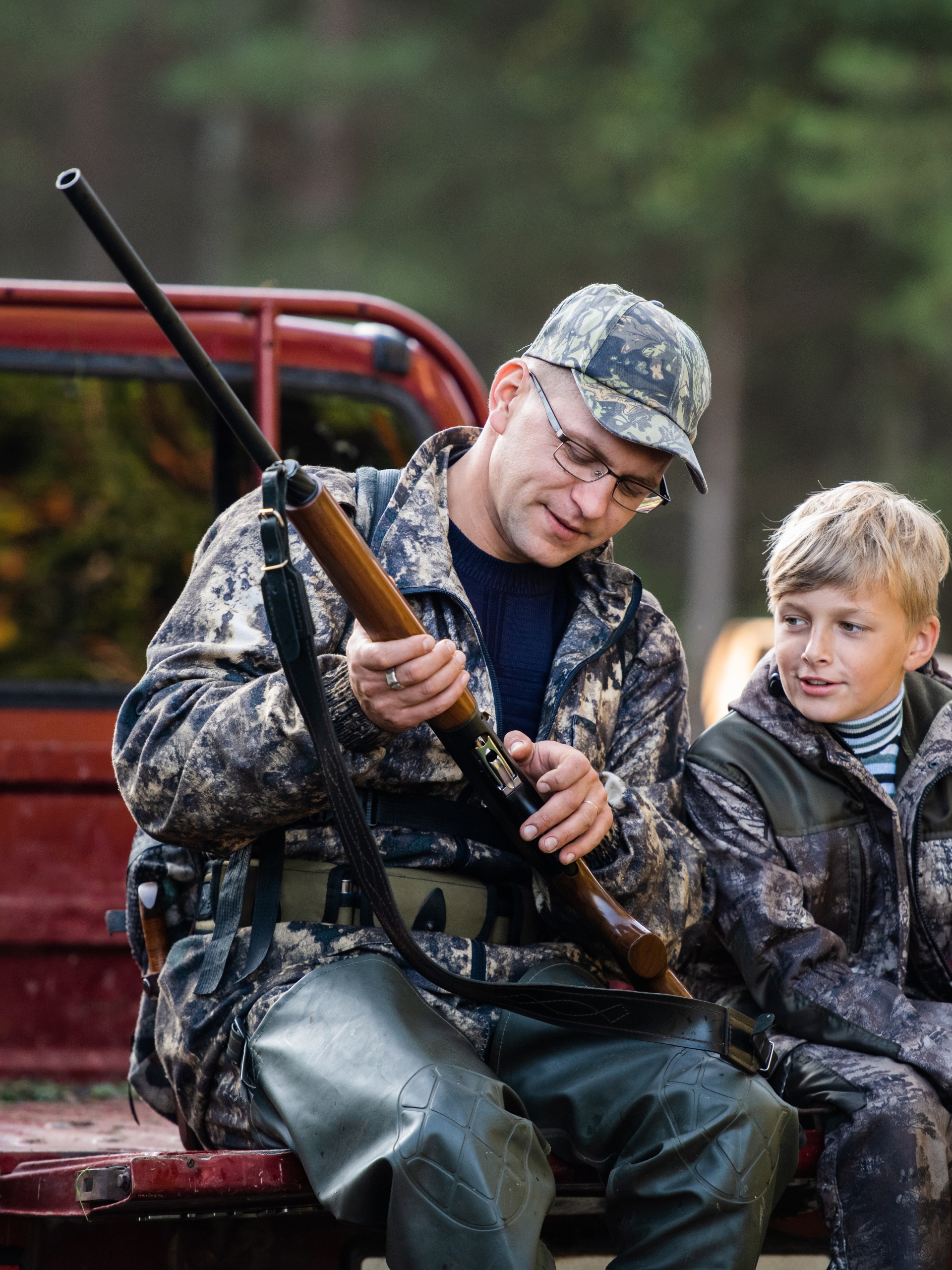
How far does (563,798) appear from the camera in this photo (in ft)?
8.02

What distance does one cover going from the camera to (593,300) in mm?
2740

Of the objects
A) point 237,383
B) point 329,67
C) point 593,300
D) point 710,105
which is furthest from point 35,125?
point 593,300

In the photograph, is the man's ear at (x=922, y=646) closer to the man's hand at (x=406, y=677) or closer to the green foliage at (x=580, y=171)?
the man's hand at (x=406, y=677)

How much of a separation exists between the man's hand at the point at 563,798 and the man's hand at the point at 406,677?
260 millimetres

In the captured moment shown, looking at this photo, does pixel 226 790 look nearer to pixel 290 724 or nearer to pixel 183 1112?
pixel 290 724

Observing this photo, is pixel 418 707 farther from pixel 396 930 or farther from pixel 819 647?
pixel 819 647

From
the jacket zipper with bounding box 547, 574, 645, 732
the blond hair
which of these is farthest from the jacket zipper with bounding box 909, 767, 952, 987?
the jacket zipper with bounding box 547, 574, 645, 732

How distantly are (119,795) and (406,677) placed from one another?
5.52ft

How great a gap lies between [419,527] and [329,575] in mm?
434

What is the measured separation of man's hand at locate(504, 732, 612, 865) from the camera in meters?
2.44

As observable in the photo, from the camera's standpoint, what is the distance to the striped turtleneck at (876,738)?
293 centimetres

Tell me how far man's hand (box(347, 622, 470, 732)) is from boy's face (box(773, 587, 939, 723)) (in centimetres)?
90

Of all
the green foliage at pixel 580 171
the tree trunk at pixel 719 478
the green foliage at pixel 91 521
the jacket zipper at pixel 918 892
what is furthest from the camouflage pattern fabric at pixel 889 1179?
the tree trunk at pixel 719 478

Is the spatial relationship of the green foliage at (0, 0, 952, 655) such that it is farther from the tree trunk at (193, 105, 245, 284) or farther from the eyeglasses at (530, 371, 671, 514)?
A: the eyeglasses at (530, 371, 671, 514)
